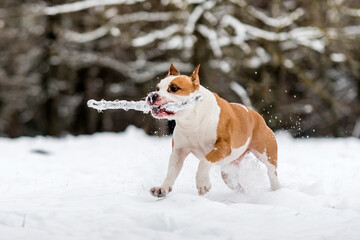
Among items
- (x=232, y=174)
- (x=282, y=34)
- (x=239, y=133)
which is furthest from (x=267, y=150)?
(x=282, y=34)

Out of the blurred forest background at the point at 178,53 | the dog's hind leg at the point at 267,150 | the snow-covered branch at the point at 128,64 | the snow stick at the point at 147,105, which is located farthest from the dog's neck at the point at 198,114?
the snow-covered branch at the point at 128,64

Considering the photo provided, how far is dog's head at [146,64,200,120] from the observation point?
3.85 meters

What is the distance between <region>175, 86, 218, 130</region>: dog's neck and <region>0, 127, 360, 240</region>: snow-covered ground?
1.99 ft

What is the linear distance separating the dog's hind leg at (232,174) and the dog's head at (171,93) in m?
1.15

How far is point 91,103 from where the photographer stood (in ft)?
13.5

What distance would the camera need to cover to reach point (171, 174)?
4.19 metres

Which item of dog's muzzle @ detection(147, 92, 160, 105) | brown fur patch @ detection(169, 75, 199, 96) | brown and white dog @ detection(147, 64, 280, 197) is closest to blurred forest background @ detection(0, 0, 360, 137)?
brown and white dog @ detection(147, 64, 280, 197)

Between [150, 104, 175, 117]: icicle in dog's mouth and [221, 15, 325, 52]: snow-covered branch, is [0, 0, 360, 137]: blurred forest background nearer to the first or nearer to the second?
[221, 15, 325, 52]: snow-covered branch

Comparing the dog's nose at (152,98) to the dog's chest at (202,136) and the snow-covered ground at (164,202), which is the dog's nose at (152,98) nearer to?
the dog's chest at (202,136)

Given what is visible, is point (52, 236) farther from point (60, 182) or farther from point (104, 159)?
point (104, 159)

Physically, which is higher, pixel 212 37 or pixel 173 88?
pixel 173 88

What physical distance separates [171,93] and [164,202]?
0.89 m

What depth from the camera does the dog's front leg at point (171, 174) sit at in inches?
160

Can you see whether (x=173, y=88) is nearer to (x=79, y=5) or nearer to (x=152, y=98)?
(x=152, y=98)
